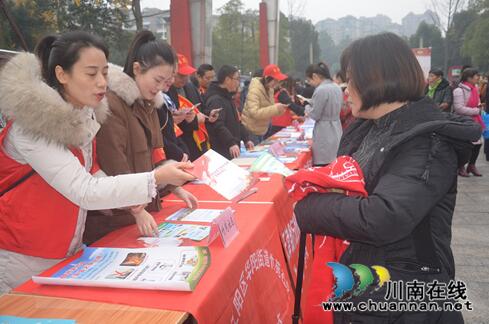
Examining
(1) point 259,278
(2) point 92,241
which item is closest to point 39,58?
(2) point 92,241

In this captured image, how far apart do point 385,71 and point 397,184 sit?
0.35m

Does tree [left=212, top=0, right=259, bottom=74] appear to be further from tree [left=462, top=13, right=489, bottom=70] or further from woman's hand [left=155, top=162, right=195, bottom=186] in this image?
woman's hand [left=155, top=162, right=195, bottom=186]

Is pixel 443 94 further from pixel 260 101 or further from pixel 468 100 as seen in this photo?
pixel 260 101

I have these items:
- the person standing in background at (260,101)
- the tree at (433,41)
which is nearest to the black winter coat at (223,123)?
the person standing in background at (260,101)

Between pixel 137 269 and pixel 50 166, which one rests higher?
pixel 50 166

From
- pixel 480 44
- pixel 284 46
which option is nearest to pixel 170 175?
pixel 480 44

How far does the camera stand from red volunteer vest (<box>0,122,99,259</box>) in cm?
136

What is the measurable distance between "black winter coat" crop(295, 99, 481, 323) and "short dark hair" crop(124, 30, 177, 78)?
110cm

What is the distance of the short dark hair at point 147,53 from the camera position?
76.6 inches

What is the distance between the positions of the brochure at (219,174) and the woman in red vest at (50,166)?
0.26 m

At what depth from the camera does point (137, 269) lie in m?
1.30

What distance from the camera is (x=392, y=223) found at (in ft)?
3.66

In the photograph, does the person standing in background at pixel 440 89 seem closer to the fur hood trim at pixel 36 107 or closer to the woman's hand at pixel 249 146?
the woman's hand at pixel 249 146

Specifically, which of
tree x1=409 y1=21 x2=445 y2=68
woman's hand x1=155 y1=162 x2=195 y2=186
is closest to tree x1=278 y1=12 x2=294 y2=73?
tree x1=409 y1=21 x2=445 y2=68
